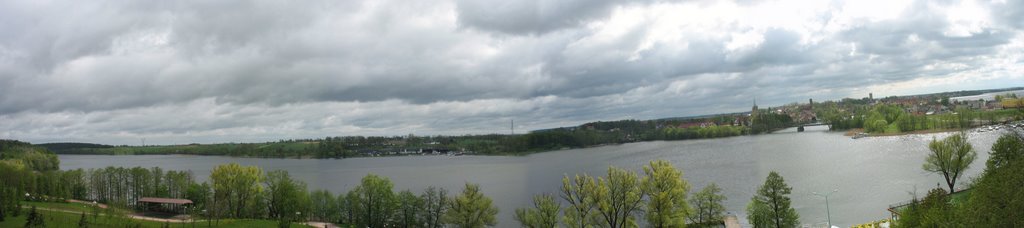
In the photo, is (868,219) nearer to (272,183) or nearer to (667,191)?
(667,191)

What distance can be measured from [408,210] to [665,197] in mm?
22093

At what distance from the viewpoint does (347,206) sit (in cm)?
4816

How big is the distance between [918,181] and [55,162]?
125m

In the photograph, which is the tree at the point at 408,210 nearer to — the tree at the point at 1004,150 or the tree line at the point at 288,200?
the tree line at the point at 288,200

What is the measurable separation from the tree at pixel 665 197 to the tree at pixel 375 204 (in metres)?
21.6

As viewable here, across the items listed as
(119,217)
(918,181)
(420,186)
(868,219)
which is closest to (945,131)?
(918,181)

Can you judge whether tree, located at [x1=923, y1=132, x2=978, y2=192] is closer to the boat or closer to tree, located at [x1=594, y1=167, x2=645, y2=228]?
tree, located at [x1=594, y1=167, x2=645, y2=228]

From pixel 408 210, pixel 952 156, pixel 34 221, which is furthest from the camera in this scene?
pixel 408 210

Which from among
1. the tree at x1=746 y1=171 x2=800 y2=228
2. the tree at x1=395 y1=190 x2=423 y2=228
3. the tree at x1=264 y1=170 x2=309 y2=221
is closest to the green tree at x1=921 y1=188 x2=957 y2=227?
the tree at x1=746 y1=171 x2=800 y2=228

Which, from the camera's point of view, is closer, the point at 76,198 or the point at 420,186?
the point at 76,198

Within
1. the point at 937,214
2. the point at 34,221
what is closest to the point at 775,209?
the point at 937,214

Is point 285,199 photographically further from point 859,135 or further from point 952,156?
point 859,135

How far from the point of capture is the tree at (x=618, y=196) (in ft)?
111

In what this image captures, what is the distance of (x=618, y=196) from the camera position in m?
34.9
